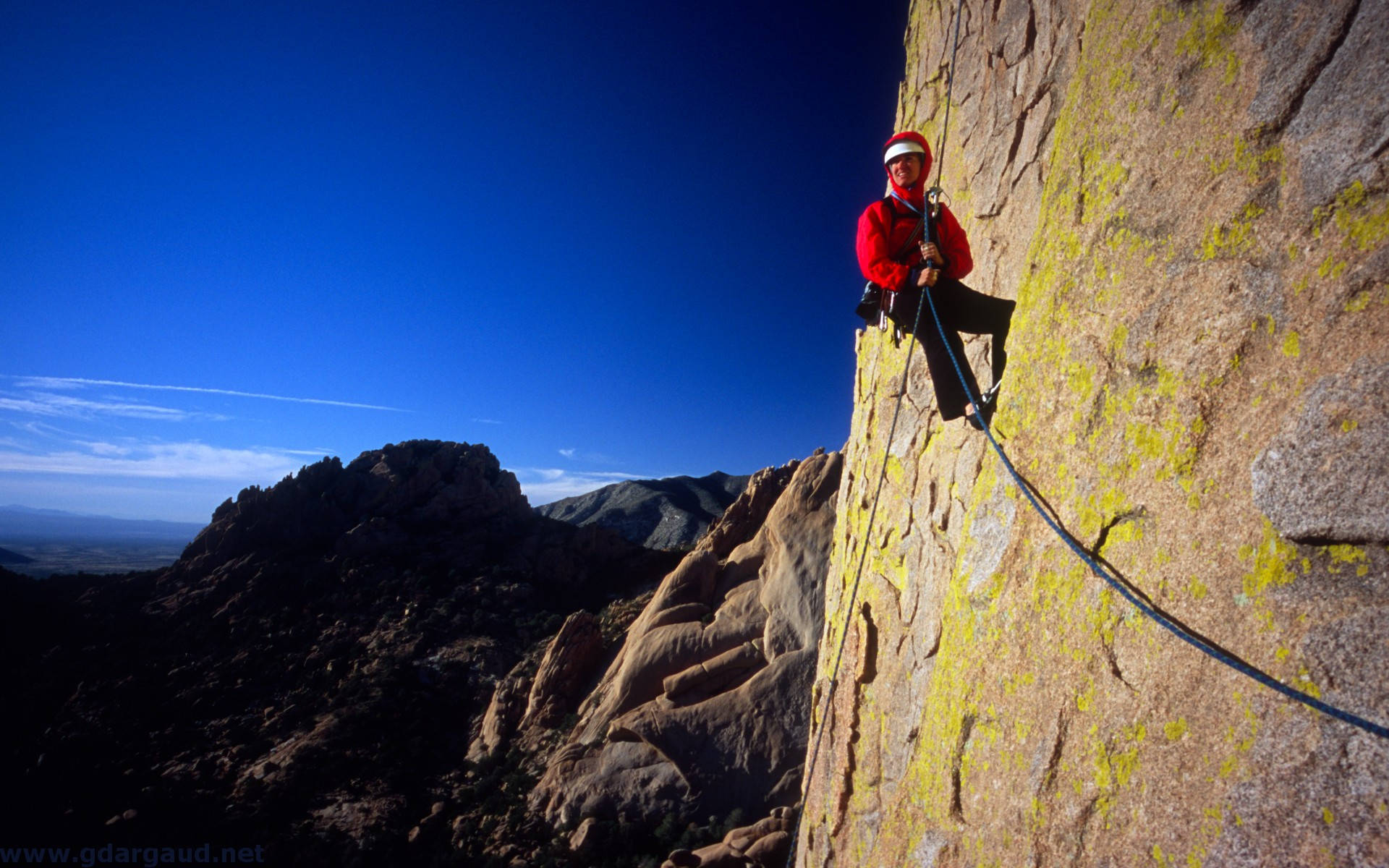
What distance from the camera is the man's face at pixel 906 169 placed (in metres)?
4.52

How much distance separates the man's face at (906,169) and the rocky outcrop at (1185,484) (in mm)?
1030

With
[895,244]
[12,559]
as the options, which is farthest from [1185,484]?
[12,559]

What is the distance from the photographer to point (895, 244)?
4.36 metres

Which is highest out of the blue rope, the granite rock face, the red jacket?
the red jacket

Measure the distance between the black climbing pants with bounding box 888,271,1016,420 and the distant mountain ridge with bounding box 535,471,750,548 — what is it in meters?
58.4

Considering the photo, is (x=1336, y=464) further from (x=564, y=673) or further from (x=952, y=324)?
(x=564, y=673)

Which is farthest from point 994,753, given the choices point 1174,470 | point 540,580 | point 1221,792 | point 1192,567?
point 540,580

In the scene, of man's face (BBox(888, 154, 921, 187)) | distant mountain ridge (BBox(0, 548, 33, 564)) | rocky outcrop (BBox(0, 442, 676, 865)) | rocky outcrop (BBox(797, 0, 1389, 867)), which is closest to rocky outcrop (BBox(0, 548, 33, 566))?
distant mountain ridge (BBox(0, 548, 33, 564))

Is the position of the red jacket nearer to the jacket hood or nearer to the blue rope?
the jacket hood

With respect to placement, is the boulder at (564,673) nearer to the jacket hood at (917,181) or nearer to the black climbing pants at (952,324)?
the black climbing pants at (952,324)

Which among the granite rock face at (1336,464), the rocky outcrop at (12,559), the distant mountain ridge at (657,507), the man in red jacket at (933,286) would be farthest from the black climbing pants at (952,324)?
the rocky outcrop at (12,559)

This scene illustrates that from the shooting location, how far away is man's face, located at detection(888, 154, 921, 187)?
4.52 m

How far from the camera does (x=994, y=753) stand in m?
2.95

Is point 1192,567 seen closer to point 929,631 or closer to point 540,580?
point 929,631
